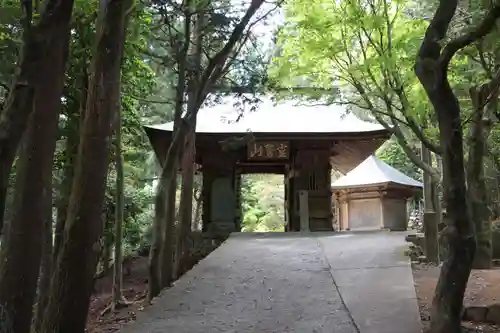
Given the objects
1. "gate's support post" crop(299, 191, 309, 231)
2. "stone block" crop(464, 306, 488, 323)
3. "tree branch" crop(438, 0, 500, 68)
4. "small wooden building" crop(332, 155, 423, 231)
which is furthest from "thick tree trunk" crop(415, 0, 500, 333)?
"small wooden building" crop(332, 155, 423, 231)

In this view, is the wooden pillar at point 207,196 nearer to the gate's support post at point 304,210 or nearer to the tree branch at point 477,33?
the gate's support post at point 304,210

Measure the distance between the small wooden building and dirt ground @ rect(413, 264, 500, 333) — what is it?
1386cm

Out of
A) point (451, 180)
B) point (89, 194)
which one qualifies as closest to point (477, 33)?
point (451, 180)

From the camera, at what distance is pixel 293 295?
658 centimetres

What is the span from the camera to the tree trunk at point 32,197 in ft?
14.6

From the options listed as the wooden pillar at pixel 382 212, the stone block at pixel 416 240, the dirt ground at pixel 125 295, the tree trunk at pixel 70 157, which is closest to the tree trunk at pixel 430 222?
the stone block at pixel 416 240

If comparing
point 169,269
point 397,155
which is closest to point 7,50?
point 169,269

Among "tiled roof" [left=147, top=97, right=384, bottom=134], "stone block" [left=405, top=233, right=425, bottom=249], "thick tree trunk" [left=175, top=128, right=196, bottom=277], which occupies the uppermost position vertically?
"tiled roof" [left=147, top=97, right=384, bottom=134]

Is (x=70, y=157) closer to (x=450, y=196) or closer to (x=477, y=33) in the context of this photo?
(x=450, y=196)

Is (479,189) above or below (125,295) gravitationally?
above

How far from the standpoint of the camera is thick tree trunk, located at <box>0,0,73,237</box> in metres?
3.43

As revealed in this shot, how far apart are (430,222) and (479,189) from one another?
3.54 feet

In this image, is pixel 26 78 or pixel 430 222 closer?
pixel 26 78

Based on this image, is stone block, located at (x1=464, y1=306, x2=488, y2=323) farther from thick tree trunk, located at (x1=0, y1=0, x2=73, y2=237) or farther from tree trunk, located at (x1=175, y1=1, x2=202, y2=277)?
tree trunk, located at (x1=175, y1=1, x2=202, y2=277)
